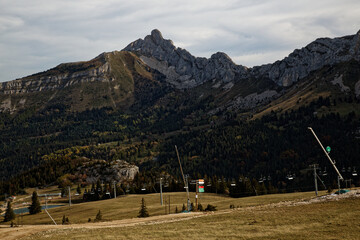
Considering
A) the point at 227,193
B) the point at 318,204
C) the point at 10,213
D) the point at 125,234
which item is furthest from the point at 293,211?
the point at 10,213

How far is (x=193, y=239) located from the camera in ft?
145

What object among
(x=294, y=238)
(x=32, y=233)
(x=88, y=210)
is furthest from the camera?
(x=88, y=210)

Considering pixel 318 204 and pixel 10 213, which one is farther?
pixel 10 213

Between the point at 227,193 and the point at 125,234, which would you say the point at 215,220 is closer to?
the point at 125,234

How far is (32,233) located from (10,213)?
98535 mm

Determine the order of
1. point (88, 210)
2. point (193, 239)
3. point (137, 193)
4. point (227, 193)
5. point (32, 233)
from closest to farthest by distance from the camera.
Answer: point (193, 239) → point (32, 233) → point (88, 210) → point (227, 193) → point (137, 193)

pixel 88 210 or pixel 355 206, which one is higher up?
pixel 355 206

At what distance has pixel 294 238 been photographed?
40.5 m

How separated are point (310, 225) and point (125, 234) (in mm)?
24862

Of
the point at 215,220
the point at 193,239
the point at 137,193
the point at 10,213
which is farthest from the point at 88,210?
the point at 193,239

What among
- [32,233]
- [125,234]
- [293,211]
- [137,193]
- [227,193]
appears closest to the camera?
[125,234]

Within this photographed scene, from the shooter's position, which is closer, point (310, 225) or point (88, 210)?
point (310, 225)

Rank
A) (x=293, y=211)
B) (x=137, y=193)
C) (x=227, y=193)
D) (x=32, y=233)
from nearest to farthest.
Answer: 1. (x=293, y=211)
2. (x=32, y=233)
3. (x=227, y=193)
4. (x=137, y=193)

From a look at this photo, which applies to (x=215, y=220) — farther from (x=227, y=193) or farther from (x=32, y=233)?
(x=227, y=193)
